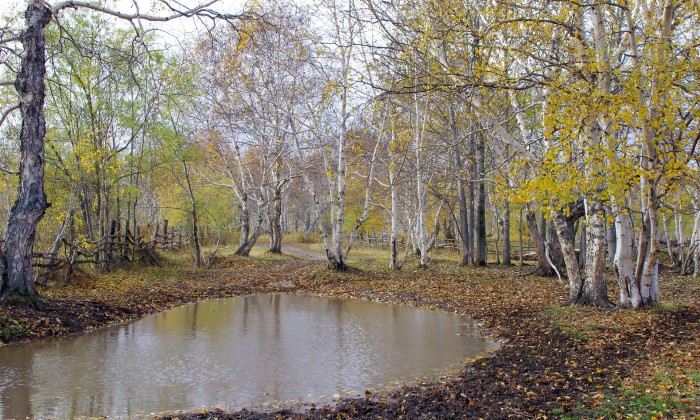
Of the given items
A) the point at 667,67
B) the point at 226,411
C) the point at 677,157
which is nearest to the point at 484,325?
the point at 677,157

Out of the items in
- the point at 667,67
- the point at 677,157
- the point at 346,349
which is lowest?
the point at 346,349

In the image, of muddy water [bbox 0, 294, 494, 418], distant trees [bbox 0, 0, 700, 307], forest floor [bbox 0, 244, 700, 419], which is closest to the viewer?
forest floor [bbox 0, 244, 700, 419]

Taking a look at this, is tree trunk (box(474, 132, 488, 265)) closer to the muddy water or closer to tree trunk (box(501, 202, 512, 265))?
tree trunk (box(501, 202, 512, 265))

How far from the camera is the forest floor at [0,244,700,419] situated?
197 inches

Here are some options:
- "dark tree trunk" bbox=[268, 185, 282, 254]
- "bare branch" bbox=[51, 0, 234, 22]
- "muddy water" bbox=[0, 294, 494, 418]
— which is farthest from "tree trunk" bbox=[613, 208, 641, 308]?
"dark tree trunk" bbox=[268, 185, 282, 254]

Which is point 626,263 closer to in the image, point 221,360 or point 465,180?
point 465,180

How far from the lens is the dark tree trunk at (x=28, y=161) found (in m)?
8.85

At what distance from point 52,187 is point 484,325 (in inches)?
539

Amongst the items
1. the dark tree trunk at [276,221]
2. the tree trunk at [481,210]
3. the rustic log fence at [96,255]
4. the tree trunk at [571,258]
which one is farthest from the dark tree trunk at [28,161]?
the dark tree trunk at [276,221]

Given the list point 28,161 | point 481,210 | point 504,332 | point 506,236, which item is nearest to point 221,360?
point 504,332

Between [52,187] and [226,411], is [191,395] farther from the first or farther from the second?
[52,187]

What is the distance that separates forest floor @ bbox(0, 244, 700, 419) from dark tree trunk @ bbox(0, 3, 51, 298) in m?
0.75

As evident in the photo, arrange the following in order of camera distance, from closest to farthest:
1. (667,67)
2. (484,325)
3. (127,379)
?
(127,379)
(667,67)
(484,325)

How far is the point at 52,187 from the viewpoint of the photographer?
15586 mm
